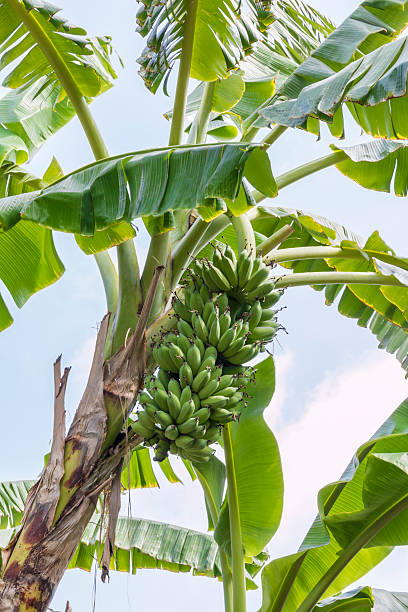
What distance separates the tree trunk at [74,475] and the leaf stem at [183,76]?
2.26 feet

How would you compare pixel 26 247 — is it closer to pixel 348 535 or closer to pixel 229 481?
pixel 229 481

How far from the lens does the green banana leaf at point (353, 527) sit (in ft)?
7.32

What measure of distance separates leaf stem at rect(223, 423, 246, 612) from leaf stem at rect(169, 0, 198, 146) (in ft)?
4.13

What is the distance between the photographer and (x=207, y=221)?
2.08 metres

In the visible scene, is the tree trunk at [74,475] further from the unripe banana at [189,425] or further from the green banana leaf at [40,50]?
the green banana leaf at [40,50]

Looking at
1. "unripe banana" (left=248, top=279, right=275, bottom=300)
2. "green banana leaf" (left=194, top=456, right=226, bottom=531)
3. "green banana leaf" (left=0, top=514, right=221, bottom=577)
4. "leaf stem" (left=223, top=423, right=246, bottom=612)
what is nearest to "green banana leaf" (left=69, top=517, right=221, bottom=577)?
"green banana leaf" (left=0, top=514, right=221, bottom=577)

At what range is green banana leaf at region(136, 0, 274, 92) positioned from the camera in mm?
2441

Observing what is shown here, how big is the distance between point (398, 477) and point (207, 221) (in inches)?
49.1

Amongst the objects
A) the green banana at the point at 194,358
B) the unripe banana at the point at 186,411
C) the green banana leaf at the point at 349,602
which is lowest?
the green banana leaf at the point at 349,602

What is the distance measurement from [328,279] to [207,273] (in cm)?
56

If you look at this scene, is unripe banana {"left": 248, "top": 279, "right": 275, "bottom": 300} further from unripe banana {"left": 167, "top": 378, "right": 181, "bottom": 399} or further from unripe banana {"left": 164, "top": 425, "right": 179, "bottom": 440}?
unripe banana {"left": 164, "top": 425, "right": 179, "bottom": 440}

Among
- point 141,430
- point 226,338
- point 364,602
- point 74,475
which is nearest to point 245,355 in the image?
point 226,338

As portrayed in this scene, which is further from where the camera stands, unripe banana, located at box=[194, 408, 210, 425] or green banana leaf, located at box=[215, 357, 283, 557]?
green banana leaf, located at box=[215, 357, 283, 557]

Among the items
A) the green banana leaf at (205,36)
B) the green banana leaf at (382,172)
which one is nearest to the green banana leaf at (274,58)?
the green banana leaf at (205,36)
